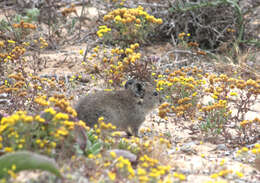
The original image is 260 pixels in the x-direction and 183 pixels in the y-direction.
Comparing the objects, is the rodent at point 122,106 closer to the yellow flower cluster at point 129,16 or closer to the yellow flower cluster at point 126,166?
the yellow flower cluster at point 129,16

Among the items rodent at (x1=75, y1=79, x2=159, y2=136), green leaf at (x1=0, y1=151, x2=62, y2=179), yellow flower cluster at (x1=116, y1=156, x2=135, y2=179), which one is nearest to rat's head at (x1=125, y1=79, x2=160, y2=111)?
rodent at (x1=75, y1=79, x2=159, y2=136)

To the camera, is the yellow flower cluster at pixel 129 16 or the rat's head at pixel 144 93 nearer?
the rat's head at pixel 144 93

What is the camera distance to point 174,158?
5234mm

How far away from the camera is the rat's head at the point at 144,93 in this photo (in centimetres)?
639

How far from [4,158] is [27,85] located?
3308mm

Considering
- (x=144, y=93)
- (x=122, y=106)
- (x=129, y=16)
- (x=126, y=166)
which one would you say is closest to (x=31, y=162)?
(x=126, y=166)

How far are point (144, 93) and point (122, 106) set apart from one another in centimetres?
64

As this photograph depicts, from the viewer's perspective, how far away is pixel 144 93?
6582 millimetres

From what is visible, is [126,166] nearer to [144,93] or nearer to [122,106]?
[122,106]

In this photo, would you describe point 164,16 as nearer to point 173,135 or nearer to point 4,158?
point 173,135

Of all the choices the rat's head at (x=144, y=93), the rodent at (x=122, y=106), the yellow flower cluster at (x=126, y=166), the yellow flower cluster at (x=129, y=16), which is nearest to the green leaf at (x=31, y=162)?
the yellow flower cluster at (x=126, y=166)

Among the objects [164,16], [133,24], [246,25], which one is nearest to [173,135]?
[133,24]

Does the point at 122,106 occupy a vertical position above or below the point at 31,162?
below

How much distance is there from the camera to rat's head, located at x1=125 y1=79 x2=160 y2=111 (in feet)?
21.0
